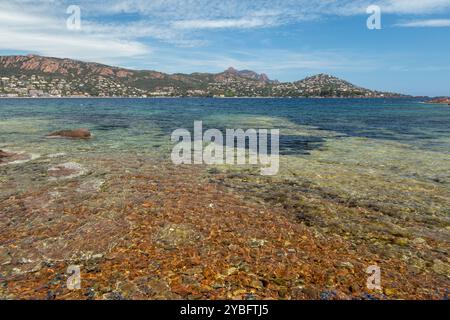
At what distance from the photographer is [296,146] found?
31.4m

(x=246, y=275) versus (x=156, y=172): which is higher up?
(x=156, y=172)

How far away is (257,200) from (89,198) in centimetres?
793

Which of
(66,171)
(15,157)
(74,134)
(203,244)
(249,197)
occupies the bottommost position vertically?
(203,244)

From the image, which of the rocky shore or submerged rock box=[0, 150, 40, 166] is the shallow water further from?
submerged rock box=[0, 150, 40, 166]

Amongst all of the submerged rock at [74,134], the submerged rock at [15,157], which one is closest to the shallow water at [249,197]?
the submerged rock at [15,157]

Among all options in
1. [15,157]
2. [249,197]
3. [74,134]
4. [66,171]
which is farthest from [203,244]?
[74,134]

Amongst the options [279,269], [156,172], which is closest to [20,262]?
[279,269]

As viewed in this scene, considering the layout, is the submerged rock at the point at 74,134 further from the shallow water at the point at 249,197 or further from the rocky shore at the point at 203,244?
the rocky shore at the point at 203,244

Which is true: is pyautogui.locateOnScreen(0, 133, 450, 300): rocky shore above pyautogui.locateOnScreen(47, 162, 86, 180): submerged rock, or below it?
below

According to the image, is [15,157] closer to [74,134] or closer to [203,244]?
[74,134]

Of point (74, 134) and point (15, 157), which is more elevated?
point (74, 134)

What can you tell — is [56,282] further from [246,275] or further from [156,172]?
[156,172]

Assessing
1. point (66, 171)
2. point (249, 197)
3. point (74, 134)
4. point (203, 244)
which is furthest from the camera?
point (74, 134)

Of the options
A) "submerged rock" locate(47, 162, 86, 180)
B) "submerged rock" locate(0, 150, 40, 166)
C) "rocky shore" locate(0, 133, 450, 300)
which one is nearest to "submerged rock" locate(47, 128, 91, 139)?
"submerged rock" locate(0, 150, 40, 166)
